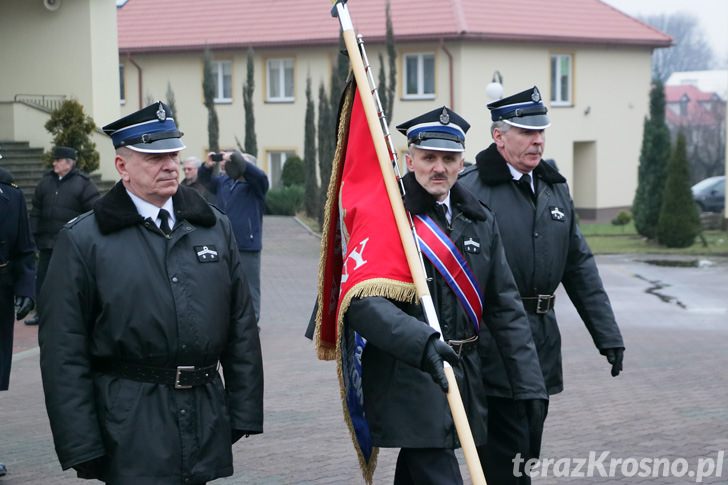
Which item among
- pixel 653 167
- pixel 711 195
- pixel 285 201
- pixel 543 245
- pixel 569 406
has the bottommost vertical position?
pixel 711 195

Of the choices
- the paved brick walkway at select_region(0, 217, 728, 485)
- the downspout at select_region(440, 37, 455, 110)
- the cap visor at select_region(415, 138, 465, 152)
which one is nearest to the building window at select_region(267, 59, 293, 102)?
the downspout at select_region(440, 37, 455, 110)

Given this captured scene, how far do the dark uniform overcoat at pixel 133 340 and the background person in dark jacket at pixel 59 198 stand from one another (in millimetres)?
9136

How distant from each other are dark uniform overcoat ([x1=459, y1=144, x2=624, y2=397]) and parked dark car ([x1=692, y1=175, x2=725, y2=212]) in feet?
124

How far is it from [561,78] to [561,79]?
4cm

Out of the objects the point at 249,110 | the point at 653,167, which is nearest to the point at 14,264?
the point at 653,167

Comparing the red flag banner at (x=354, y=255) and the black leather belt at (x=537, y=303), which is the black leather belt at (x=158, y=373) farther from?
the black leather belt at (x=537, y=303)

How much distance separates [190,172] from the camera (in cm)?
1395

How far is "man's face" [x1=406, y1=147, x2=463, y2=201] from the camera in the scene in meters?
5.17

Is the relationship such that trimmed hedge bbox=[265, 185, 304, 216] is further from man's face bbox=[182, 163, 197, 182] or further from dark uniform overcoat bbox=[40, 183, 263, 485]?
dark uniform overcoat bbox=[40, 183, 263, 485]

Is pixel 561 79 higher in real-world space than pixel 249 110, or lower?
higher

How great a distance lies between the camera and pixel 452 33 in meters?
37.9

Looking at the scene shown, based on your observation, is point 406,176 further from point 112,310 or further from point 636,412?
point 636,412

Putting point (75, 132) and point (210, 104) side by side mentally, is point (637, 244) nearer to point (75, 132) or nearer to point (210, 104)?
point (210, 104)

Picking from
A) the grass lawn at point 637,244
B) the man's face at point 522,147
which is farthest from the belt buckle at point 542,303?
the grass lawn at point 637,244
